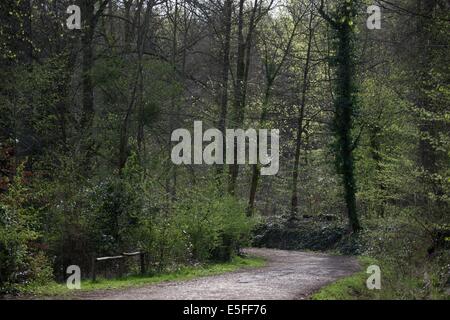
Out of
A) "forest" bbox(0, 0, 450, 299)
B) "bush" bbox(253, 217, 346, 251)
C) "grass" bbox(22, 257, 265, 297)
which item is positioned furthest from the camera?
"bush" bbox(253, 217, 346, 251)

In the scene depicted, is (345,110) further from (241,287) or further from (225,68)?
(241,287)

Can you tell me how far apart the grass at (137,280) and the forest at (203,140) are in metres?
0.37

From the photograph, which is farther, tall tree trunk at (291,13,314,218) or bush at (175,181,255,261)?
tall tree trunk at (291,13,314,218)

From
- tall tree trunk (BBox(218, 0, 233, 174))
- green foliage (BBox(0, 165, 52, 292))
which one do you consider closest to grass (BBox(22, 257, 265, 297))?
green foliage (BBox(0, 165, 52, 292))

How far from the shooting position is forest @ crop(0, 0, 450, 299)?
17.3 meters

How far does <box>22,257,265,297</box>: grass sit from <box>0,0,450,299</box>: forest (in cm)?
37

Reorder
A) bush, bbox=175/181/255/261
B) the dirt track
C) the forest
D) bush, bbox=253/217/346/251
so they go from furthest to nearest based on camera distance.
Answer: bush, bbox=253/217/346/251, bush, bbox=175/181/255/261, the forest, the dirt track

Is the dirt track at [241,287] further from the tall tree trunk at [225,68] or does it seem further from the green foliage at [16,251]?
the tall tree trunk at [225,68]

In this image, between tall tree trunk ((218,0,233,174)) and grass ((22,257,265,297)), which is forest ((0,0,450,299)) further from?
grass ((22,257,265,297))

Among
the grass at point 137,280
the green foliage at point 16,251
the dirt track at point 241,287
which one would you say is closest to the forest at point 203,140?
the green foliage at point 16,251

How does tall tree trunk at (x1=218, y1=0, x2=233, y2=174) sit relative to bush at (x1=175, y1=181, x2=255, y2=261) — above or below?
above

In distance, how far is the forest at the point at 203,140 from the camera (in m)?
17.3

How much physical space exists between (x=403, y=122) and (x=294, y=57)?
11342 millimetres

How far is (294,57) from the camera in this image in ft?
119
